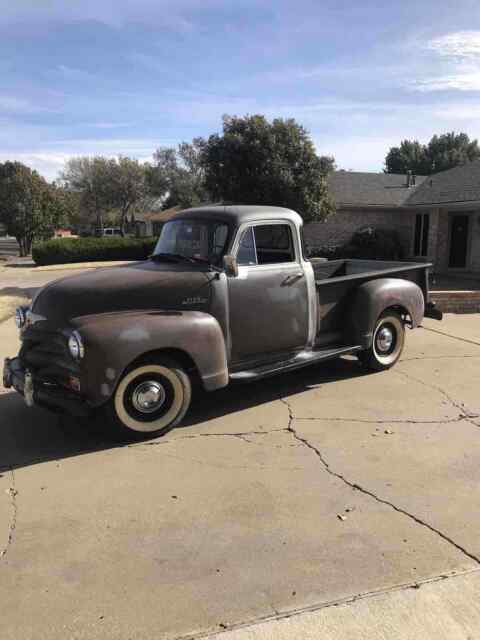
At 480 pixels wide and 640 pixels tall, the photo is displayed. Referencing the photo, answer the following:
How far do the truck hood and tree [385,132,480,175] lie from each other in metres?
68.5

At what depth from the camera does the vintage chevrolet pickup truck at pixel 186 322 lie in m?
4.47

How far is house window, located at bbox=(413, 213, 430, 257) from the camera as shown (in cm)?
2217

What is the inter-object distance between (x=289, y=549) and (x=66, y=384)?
2329mm

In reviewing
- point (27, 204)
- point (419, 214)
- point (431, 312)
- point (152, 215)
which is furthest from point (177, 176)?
point (431, 312)

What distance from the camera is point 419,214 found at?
897 inches

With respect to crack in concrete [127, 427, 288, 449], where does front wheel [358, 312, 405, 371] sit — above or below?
above

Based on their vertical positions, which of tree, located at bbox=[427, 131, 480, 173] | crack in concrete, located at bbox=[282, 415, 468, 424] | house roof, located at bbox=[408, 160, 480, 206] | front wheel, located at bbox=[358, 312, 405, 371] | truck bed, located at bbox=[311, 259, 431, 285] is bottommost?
crack in concrete, located at bbox=[282, 415, 468, 424]

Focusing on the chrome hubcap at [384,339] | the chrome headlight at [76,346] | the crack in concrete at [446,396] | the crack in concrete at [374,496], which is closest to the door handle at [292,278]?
the crack in concrete at [374,496]

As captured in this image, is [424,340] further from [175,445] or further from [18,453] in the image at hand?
[18,453]

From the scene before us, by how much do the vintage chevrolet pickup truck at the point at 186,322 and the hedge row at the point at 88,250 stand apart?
21.7 metres

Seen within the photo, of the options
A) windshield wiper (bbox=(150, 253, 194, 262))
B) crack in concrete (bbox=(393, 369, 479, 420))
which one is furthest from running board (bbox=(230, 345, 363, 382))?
windshield wiper (bbox=(150, 253, 194, 262))

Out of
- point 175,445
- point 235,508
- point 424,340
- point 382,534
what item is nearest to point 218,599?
point 235,508

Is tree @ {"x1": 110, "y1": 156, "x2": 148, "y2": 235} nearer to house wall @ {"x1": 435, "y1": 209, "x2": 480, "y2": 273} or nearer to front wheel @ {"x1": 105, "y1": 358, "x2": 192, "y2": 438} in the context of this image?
house wall @ {"x1": 435, "y1": 209, "x2": 480, "y2": 273}

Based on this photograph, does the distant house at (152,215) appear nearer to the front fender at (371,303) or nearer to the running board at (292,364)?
the front fender at (371,303)
